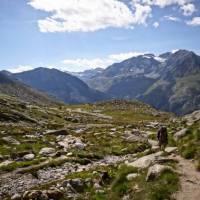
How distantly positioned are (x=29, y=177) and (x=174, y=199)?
48.1ft

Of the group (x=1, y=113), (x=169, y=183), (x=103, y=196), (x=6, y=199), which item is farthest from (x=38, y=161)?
(x=1, y=113)

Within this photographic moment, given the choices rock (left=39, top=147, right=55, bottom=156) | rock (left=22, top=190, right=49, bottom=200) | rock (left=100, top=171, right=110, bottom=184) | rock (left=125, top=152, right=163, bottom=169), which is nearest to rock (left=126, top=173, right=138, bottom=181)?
rock (left=125, top=152, right=163, bottom=169)

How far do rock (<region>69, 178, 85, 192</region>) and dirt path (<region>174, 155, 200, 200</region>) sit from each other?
6539mm

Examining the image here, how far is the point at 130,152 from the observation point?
45.0 meters

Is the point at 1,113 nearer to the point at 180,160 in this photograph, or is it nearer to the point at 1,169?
the point at 1,169

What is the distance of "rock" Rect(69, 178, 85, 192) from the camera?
968 inches

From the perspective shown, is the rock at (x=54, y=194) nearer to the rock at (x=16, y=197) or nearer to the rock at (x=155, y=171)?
the rock at (x=16, y=197)

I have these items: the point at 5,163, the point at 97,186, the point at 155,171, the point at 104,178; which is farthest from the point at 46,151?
the point at 155,171

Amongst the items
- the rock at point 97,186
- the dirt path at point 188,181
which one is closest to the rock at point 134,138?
the rock at point 97,186

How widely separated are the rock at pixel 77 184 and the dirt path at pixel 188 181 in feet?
21.5

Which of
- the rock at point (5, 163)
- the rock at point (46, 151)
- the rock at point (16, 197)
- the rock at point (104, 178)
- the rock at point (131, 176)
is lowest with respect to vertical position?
the rock at point (46, 151)

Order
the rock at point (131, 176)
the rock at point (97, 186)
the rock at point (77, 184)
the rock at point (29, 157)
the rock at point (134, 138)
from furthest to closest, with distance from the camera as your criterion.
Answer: the rock at point (134, 138) → the rock at point (29, 157) → the rock at point (77, 184) → the rock at point (97, 186) → the rock at point (131, 176)

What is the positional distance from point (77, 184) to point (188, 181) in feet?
25.6

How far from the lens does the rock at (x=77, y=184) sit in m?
24.6
